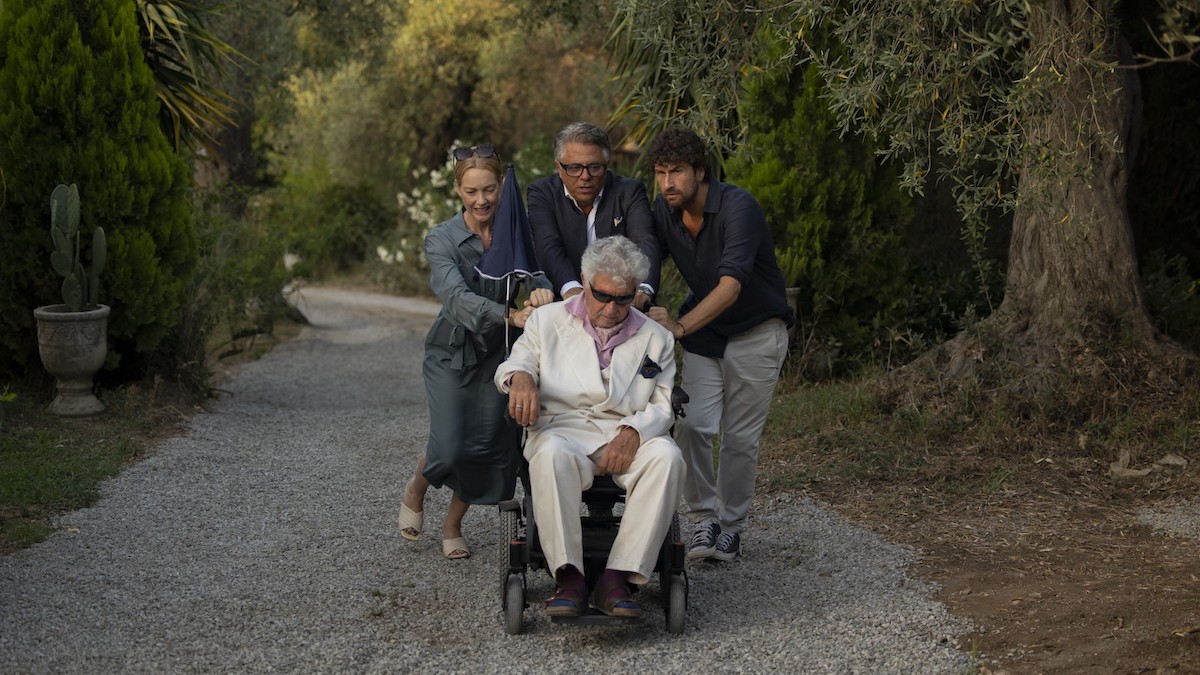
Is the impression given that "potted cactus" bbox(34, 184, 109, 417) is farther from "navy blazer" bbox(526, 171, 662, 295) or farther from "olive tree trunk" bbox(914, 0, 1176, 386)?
"olive tree trunk" bbox(914, 0, 1176, 386)

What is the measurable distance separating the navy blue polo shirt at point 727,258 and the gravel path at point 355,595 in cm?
99

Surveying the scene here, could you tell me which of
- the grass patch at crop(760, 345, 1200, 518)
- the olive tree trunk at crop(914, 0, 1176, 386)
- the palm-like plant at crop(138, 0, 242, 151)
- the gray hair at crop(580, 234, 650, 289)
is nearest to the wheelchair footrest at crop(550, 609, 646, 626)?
the gray hair at crop(580, 234, 650, 289)

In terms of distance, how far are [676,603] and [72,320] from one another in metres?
5.10

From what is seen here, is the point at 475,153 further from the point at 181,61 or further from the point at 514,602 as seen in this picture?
the point at 181,61

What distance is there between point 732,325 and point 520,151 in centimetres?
1371

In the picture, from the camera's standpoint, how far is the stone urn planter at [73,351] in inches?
324

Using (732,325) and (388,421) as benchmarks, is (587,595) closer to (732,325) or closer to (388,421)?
(732,325)

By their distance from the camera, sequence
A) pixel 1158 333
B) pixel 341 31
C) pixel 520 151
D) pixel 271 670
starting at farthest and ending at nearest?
pixel 520 151 < pixel 341 31 < pixel 1158 333 < pixel 271 670

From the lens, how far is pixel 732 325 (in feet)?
18.0

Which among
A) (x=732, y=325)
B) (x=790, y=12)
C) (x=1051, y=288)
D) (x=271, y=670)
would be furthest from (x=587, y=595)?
(x=1051, y=288)

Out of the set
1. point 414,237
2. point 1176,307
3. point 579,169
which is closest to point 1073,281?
point 1176,307

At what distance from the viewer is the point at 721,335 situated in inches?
216

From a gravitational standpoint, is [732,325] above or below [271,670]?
above

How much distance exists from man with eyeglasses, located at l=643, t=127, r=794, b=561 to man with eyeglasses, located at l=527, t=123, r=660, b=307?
0.54 feet
